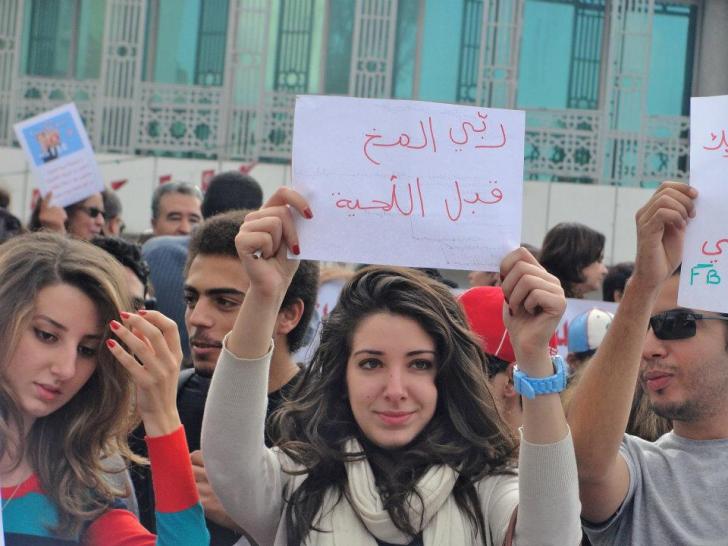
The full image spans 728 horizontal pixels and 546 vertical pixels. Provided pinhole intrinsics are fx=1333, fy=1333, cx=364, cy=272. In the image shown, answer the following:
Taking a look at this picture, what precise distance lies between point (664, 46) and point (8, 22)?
321 inches

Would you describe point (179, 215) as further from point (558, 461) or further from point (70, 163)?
point (558, 461)

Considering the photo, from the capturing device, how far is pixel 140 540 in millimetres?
2975

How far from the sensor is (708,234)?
10.1 feet

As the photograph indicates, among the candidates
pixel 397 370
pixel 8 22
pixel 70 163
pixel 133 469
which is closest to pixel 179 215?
pixel 70 163

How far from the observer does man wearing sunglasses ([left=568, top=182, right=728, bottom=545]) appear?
3080 millimetres

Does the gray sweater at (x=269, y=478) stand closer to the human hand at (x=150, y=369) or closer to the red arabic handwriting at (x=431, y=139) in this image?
the human hand at (x=150, y=369)

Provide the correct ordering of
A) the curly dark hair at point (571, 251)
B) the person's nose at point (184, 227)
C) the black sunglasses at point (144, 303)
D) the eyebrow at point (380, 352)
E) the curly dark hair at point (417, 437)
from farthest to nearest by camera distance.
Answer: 1. the person's nose at point (184, 227)
2. the curly dark hair at point (571, 251)
3. the black sunglasses at point (144, 303)
4. the eyebrow at point (380, 352)
5. the curly dark hair at point (417, 437)

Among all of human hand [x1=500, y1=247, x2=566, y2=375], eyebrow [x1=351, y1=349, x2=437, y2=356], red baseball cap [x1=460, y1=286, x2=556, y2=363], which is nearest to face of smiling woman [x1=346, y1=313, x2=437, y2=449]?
eyebrow [x1=351, y1=349, x2=437, y2=356]

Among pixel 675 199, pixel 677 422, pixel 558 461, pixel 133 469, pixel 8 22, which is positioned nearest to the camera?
pixel 558 461

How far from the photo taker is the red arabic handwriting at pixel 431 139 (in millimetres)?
2918

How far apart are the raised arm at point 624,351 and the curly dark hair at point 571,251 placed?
124 inches

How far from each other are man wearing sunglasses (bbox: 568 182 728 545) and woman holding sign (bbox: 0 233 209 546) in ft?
3.09

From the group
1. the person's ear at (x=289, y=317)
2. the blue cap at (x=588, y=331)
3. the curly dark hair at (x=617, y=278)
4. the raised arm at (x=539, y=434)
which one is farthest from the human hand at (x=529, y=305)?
the curly dark hair at (x=617, y=278)

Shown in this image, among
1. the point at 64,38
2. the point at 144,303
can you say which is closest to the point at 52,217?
the point at 144,303
